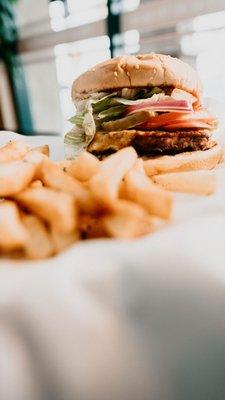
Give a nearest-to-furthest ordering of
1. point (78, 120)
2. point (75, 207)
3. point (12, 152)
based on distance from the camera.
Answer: point (75, 207) < point (12, 152) < point (78, 120)

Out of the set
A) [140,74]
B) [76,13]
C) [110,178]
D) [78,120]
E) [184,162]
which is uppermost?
[76,13]

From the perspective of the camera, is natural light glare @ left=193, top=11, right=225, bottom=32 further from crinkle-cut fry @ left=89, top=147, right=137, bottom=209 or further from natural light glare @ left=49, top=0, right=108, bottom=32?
crinkle-cut fry @ left=89, top=147, right=137, bottom=209

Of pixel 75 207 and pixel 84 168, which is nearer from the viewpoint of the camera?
pixel 75 207

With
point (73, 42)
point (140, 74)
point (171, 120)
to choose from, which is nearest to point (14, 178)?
point (171, 120)

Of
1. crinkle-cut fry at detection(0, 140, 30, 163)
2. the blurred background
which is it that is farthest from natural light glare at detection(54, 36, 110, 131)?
crinkle-cut fry at detection(0, 140, 30, 163)

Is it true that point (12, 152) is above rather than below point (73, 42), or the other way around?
below

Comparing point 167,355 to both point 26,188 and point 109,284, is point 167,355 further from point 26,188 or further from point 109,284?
point 26,188

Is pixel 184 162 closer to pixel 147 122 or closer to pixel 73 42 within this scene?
pixel 147 122

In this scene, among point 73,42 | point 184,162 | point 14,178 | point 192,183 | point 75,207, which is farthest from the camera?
point 73,42

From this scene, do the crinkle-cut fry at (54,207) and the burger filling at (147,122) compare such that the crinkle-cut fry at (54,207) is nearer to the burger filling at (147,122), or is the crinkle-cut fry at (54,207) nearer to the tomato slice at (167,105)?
the burger filling at (147,122)
